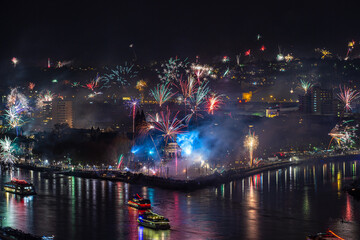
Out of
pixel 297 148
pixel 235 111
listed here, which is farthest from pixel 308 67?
pixel 297 148

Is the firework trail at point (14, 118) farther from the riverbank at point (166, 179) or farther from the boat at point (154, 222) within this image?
the boat at point (154, 222)

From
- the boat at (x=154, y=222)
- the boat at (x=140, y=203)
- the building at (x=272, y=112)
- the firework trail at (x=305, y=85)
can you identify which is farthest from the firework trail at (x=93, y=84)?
the boat at (x=154, y=222)

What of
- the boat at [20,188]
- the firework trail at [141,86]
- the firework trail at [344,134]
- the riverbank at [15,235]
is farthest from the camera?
the firework trail at [141,86]

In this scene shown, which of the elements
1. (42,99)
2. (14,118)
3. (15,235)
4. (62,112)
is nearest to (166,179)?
(15,235)

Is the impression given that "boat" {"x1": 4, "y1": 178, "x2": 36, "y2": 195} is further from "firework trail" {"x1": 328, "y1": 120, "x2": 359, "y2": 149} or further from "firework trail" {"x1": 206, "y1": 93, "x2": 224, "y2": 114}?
"firework trail" {"x1": 328, "y1": 120, "x2": 359, "y2": 149}

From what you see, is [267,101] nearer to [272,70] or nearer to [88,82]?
[272,70]

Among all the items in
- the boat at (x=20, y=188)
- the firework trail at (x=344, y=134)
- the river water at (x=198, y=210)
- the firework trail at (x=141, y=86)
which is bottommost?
the river water at (x=198, y=210)

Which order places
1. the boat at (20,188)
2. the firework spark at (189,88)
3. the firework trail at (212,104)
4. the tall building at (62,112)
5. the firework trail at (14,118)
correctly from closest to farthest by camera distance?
the boat at (20,188) → the firework trail at (212,104) → the firework trail at (14,118) → the firework spark at (189,88) → the tall building at (62,112)

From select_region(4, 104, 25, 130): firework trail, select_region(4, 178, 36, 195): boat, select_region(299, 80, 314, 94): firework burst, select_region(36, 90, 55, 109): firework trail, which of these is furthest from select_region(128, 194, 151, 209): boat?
select_region(299, 80, 314, 94): firework burst
